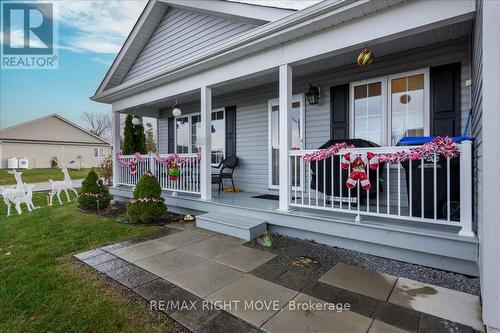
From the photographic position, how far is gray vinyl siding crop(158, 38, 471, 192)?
390 cm

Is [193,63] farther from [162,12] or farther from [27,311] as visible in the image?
[27,311]

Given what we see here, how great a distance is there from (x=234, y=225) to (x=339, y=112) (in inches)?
111

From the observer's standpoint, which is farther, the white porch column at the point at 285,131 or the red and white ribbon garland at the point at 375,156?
the white porch column at the point at 285,131

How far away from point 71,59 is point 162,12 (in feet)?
50.5

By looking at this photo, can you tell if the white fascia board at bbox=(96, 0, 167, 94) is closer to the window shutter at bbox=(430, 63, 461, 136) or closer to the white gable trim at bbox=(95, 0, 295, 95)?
the white gable trim at bbox=(95, 0, 295, 95)

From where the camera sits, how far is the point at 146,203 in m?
4.87

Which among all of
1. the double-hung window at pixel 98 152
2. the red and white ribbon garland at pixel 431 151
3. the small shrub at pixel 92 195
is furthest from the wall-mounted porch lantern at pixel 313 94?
the double-hung window at pixel 98 152

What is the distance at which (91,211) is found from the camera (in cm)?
622

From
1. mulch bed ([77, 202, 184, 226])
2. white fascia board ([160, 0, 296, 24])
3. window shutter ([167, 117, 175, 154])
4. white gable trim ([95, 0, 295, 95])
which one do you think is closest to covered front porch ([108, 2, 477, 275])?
mulch bed ([77, 202, 184, 226])

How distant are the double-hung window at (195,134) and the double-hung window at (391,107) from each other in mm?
3501

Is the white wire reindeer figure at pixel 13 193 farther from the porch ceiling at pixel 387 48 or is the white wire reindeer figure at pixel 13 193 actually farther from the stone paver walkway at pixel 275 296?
the porch ceiling at pixel 387 48

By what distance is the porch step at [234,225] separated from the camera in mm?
3872

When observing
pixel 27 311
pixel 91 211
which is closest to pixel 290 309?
pixel 27 311

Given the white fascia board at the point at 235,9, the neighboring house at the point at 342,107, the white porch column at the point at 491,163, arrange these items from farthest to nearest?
the white fascia board at the point at 235,9 < the neighboring house at the point at 342,107 < the white porch column at the point at 491,163
